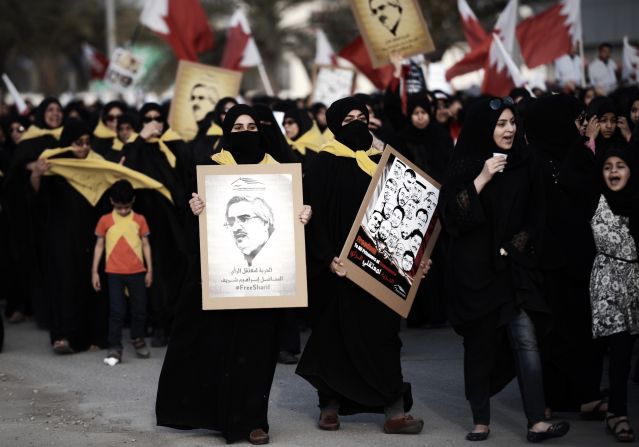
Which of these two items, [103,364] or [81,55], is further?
[81,55]

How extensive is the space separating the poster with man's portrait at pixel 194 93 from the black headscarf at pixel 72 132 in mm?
3409

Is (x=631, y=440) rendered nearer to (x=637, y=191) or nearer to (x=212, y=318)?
(x=637, y=191)

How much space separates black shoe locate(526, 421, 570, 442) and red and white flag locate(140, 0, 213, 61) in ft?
34.0

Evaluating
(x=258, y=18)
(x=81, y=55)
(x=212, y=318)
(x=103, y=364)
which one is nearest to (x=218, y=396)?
(x=212, y=318)

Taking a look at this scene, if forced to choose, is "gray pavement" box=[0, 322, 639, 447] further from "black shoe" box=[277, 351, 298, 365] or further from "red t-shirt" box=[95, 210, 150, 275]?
"red t-shirt" box=[95, 210, 150, 275]

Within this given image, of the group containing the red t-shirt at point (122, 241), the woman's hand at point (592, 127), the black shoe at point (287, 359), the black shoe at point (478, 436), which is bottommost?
the black shoe at point (287, 359)

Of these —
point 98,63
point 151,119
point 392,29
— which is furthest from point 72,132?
point 98,63

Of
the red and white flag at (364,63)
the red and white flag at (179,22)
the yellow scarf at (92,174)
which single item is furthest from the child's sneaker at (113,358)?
the red and white flag at (179,22)

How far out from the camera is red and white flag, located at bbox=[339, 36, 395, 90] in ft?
53.3

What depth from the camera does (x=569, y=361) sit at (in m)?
7.80

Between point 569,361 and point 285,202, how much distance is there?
1.91 m

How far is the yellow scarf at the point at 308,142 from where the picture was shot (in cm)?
1246

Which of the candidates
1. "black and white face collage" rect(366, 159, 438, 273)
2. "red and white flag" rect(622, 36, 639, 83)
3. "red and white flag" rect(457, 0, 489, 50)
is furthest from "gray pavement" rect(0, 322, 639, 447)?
"red and white flag" rect(622, 36, 639, 83)

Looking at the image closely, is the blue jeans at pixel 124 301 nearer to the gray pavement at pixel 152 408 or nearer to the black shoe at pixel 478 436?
the gray pavement at pixel 152 408
